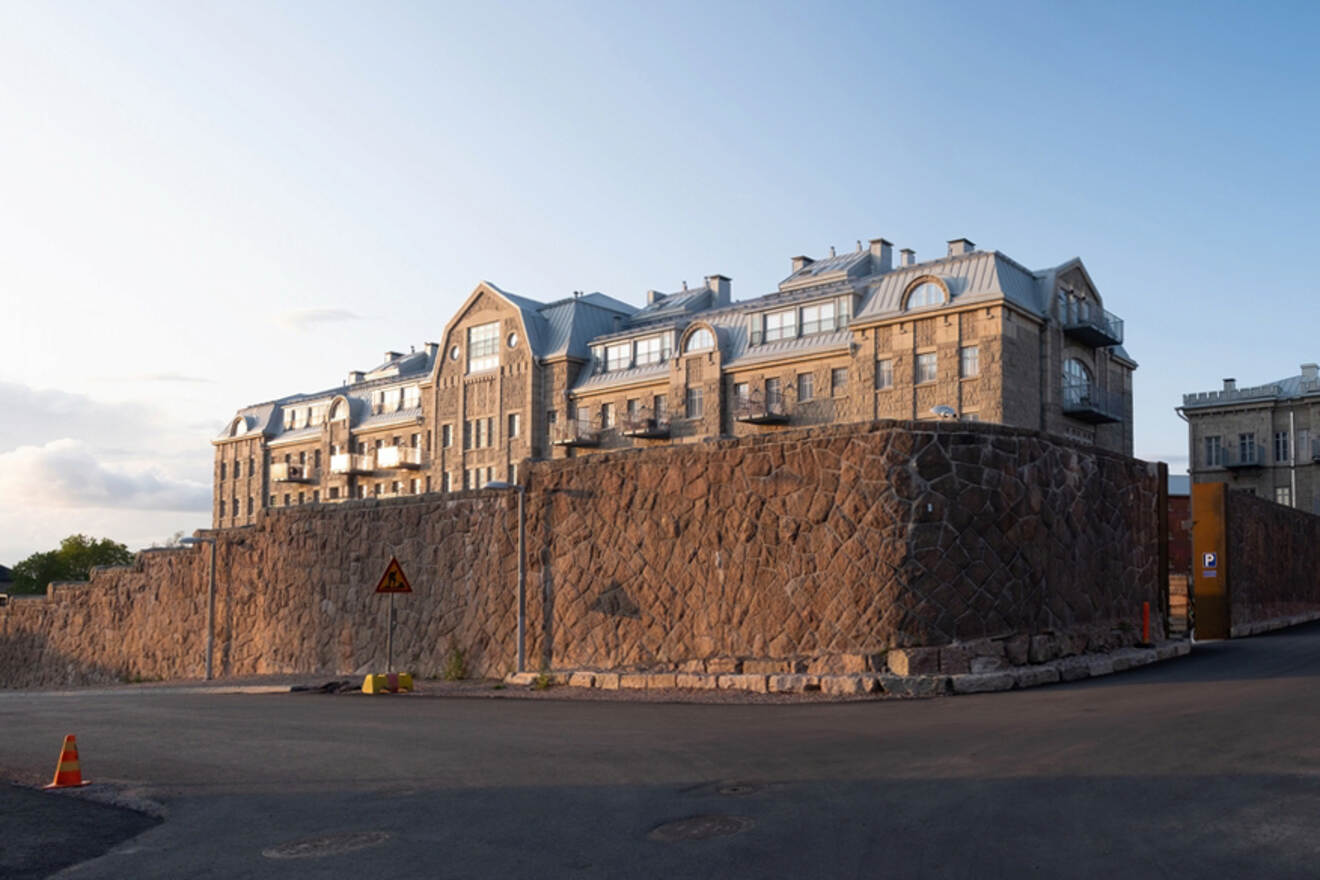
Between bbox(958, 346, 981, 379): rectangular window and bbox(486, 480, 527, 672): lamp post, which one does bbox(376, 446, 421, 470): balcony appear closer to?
bbox(958, 346, 981, 379): rectangular window

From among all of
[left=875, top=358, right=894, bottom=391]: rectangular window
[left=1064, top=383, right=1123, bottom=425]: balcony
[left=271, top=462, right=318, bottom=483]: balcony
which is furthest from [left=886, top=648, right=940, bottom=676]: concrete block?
[left=271, top=462, right=318, bottom=483]: balcony

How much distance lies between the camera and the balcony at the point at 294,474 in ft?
269

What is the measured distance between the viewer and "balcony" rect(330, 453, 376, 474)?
75.5 m

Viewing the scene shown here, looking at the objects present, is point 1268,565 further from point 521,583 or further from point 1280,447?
point 1280,447

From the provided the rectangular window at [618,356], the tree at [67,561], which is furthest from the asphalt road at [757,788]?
the tree at [67,561]

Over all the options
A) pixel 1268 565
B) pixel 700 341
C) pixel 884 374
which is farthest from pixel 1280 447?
pixel 1268 565

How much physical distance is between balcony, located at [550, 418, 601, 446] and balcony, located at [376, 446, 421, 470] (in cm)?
1275

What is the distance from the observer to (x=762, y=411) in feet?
183

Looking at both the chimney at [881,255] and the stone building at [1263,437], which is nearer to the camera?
the chimney at [881,255]

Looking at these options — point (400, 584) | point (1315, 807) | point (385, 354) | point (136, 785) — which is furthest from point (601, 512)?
point (385, 354)

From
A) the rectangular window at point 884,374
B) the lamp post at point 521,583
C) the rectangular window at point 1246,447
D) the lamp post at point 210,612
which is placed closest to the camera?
the lamp post at point 521,583

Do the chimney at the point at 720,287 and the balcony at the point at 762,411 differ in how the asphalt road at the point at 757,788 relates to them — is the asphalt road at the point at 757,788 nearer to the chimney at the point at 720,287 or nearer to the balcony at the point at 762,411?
the balcony at the point at 762,411

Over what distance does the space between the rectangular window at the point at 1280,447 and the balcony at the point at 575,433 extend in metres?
42.3

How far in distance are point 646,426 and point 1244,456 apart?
131ft
